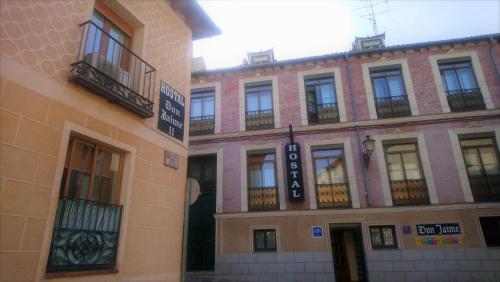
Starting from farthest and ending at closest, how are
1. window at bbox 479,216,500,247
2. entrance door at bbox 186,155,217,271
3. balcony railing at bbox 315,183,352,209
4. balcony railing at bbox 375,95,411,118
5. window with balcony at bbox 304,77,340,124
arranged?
1. window with balcony at bbox 304,77,340,124
2. entrance door at bbox 186,155,217,271
3. balcony railing at bbox 375,95,411,118
4. balcony railing at bbox 315,183,352,209
5. window at bbox 479,216,500,247

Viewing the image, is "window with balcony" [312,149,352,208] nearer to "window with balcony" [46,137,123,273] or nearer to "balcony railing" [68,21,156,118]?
"balcony railing" [68,21,156,118]

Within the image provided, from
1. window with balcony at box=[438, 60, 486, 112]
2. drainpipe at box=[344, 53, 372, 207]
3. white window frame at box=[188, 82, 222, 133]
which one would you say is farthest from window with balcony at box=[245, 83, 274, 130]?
window with balcony at box=[438, 60, 486, 112]

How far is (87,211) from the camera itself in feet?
17.0

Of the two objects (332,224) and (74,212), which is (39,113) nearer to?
(74,212)

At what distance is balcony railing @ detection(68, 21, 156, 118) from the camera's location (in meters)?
5.36

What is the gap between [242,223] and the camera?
43.0ft

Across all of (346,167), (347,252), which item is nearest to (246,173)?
(346,167)

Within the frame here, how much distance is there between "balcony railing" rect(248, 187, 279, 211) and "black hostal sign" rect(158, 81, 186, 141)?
660 centimetres

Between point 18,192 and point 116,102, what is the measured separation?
222 centimetres

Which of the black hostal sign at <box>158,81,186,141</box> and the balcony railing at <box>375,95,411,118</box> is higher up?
the balcony railing at <box>375,95,411,118</box>

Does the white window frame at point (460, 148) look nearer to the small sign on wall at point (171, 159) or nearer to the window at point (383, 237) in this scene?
the window at point (383, 237)

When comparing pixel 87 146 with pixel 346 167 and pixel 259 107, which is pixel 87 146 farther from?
pixel 346 167

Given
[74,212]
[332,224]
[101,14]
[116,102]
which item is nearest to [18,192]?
[74,212]

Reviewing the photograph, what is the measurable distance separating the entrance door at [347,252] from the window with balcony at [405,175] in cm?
211
